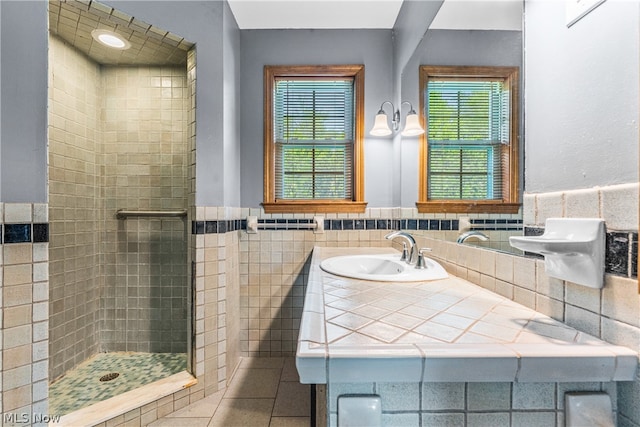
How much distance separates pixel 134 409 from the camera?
5.27 ft

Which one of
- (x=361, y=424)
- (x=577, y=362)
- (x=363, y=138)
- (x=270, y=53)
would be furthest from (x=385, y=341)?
(x=270, y=53)

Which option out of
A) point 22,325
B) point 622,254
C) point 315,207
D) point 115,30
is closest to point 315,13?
point 115,30

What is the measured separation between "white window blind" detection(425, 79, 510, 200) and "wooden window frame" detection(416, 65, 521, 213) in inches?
1.0

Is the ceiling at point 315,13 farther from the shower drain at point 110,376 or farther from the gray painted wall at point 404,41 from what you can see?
the shower drain at point 110,376

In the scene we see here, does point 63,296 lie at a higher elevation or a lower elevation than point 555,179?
lower

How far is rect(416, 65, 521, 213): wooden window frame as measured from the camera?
974 mm

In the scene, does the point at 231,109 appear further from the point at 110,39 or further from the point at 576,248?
the point at 576,248

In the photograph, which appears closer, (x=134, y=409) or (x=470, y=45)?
(x=470, y=45)

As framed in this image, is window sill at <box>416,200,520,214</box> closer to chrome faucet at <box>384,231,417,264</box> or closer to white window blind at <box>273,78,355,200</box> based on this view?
chrome faucet at <box>384,231,417,264</box>

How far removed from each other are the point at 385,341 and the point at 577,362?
1.16 ft

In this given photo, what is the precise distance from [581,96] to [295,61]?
207cm

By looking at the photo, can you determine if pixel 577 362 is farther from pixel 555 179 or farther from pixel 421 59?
pixel 421 59

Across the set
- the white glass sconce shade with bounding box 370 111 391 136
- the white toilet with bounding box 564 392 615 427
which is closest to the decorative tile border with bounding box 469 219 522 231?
the white toilet with bounding box 564 392 615 427

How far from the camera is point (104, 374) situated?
2062 mm
